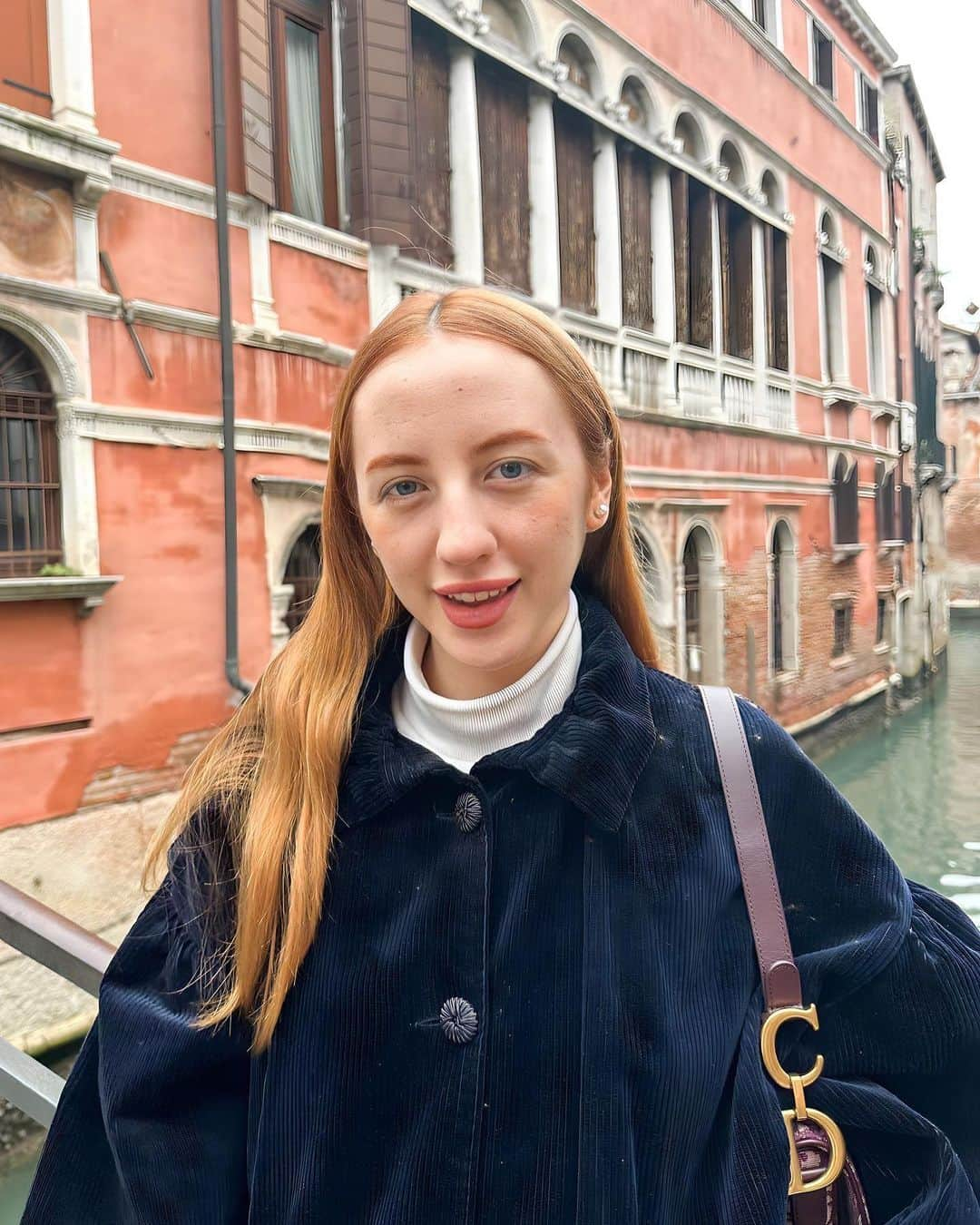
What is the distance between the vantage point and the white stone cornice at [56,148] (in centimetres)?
167

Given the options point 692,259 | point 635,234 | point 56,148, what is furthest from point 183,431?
point 692,259

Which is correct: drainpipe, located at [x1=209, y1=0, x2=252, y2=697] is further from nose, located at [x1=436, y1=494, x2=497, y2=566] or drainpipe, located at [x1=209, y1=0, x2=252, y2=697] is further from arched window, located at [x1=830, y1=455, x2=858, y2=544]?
arched window, located at [x1=830, y1=455, x2=858, y2=544]

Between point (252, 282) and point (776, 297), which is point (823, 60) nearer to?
point (776, 297)

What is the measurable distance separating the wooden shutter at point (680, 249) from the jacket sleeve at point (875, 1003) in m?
3.12

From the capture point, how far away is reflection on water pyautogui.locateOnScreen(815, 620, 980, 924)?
3662 millimetres

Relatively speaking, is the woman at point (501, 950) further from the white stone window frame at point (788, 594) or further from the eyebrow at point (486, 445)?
the white stone window frame at point (788, 594)

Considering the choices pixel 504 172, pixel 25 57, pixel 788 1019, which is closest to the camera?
pixel 788 1019

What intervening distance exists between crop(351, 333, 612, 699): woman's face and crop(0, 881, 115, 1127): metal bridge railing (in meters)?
0.35

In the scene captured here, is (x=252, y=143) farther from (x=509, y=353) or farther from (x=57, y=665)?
(x=509, y=353)

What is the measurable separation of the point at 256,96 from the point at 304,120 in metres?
0.17

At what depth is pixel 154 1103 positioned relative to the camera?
565 mm

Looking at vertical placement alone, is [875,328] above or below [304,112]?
above

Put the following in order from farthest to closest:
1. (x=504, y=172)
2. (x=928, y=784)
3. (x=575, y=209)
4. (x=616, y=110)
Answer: (x=928, y=784)
(x=616, y=110)
(x=575, y=209)
(x=504, y=172)

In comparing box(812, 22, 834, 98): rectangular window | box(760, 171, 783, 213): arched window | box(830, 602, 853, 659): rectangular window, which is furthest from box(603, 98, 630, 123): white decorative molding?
box(830, 602, 853, 659): rectangular window
